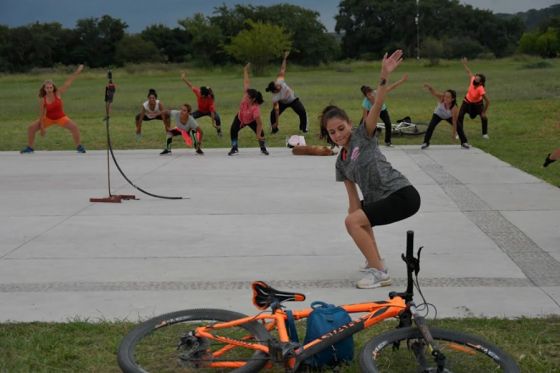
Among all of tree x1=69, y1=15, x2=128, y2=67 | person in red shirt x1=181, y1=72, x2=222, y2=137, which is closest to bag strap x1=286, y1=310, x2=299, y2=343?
person in red shirt x1=181, y1=72, x2=222, y2=137

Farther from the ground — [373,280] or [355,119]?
[373,280]

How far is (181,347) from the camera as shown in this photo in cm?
398

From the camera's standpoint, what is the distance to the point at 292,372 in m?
3.80

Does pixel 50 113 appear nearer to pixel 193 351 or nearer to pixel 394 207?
pixel 394 207

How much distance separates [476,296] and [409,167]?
23.0 feet

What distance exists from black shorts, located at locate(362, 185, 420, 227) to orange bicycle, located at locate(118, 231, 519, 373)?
141 cm

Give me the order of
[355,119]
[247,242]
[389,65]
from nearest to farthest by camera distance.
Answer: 1. [389,65]
2. [247,242]
3. [355,119]

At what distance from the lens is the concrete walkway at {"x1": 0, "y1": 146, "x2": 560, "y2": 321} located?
17.9 feet

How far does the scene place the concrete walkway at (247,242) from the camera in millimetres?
5457

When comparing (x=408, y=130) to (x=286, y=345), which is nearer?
(x=286, y=345)

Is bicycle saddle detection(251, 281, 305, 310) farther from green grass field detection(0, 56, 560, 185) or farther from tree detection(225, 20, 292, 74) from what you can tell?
tree detection(225, 20, 292, 74)

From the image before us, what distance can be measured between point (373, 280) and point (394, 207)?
0.64 meters

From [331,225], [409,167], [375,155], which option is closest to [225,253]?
[331,225]

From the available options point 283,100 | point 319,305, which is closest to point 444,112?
point 283,100
